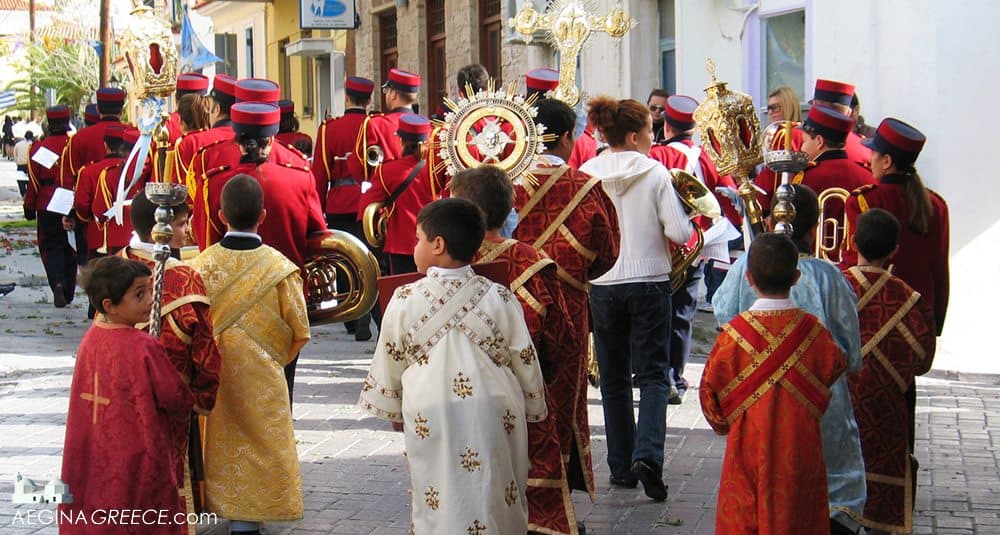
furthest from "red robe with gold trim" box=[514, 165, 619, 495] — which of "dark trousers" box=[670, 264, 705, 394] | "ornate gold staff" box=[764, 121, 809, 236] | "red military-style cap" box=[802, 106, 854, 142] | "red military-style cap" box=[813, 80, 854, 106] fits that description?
"dark trousers" box=[670, 264, 705, 394]

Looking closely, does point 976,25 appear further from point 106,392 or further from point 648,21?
point 106,392

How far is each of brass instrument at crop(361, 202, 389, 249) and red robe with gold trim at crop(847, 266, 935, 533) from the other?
4.92 meters

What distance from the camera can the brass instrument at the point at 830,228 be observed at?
668 centimetres

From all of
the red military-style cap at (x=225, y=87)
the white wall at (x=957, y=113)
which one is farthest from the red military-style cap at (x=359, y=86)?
the white wall at (x=957, y=113)

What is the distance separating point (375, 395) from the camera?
16.4ft

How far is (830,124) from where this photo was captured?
704 cm

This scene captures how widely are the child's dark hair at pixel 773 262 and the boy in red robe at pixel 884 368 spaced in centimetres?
105

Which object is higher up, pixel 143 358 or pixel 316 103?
pixel 316 103

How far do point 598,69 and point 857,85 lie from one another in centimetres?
595

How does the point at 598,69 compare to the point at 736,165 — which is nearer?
the point at 736,165

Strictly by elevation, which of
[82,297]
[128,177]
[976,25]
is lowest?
[82,297]

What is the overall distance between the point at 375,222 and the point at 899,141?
4878 mm

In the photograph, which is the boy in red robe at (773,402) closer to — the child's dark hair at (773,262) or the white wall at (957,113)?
the child's dark hair at (773,262)

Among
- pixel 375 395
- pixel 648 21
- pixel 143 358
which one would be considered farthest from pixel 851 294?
pixel 648 21
